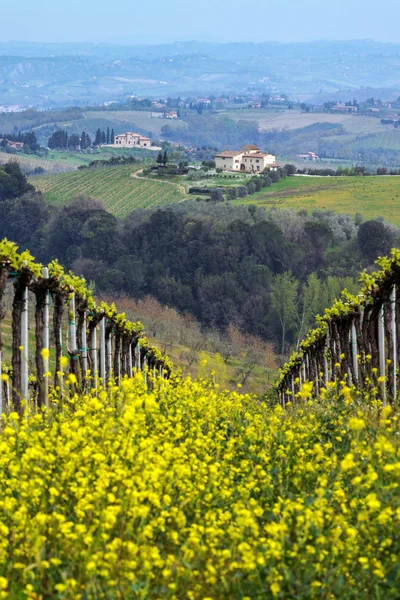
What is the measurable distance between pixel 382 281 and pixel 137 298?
73.0m

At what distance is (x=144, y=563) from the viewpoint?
4.52 meters

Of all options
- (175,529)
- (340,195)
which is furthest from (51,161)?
(175,529)

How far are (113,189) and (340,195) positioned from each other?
102 ft

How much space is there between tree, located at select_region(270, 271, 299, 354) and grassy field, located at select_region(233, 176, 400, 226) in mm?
19910

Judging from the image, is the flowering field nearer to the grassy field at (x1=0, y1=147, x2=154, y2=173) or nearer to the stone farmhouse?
the stone farmhouse

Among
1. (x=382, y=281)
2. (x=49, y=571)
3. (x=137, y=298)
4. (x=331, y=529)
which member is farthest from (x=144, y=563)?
(x=137, y=298)

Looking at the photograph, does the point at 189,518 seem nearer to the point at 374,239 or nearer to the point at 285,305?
the point at 285,305

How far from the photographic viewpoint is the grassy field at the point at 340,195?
10212 cm

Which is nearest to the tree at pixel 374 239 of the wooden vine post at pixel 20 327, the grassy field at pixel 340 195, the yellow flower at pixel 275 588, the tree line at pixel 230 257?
the tree line at pixel 230 257

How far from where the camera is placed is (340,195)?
11081 cm

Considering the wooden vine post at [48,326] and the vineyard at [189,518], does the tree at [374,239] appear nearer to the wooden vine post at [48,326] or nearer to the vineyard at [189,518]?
the wooden vine post at [48,326]

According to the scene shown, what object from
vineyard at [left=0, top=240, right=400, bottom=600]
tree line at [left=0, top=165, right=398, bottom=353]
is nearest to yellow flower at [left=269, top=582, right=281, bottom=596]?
vineyard at [left=0, top=240, right=400, bottom=600]

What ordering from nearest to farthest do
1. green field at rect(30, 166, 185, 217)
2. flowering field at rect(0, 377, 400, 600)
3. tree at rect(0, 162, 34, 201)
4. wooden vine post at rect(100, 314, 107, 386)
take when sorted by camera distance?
flowering field at rect(0, 377, 400, 600)
wooden vine post at rect(100, 314, 107, 386)
tree at rect(0, 162, 34, 201)
green field at rect(30, 166, 185, 217)

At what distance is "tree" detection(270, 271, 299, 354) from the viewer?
76625 millimetres
